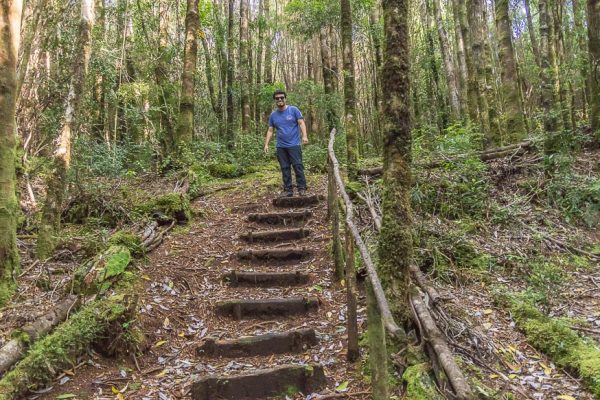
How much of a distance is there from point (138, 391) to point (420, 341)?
2314 mm

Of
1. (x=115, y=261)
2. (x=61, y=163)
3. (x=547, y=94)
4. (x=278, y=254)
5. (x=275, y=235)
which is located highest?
(x=547, y=94)

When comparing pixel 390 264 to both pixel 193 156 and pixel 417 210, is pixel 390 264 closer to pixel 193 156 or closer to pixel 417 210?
pixel 417 210

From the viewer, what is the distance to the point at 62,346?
12.1ft

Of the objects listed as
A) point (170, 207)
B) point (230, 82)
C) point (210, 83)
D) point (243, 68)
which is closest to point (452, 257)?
point (170, 207)

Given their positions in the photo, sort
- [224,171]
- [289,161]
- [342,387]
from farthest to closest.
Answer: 1. [224,171]
2. [289,161]
3. [342,387]

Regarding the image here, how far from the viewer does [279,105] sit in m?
7.68

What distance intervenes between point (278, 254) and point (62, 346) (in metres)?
2.89

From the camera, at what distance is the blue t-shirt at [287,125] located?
778cm

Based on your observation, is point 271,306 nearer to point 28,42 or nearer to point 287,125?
point 287,125

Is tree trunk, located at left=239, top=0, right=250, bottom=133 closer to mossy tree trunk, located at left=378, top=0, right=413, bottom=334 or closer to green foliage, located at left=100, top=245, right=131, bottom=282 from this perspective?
green foliage, located at left=100, top=245, right=131, bottom=282

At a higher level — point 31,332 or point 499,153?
point 499,153

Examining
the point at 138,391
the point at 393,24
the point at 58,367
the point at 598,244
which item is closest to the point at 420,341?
the point at 138,391

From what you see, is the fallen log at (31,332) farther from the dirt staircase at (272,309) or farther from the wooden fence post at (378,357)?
the wooden fence post at (378,357)

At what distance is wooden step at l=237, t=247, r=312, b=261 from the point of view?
5.95 m
